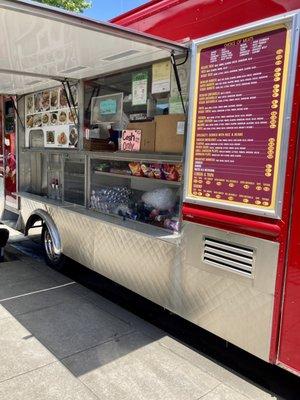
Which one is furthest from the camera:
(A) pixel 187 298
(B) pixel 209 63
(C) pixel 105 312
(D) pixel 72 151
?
(D) pixel 72 151

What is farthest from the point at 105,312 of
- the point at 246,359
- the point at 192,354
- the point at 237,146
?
the point at 237,146

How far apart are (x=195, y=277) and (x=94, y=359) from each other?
3.25 ft

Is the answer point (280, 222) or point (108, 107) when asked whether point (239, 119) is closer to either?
point (280, 222)

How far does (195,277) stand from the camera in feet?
9.20

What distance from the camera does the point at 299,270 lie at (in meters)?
2.18

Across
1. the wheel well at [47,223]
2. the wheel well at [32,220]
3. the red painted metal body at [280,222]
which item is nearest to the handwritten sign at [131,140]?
the red painted metal body at [280,222]

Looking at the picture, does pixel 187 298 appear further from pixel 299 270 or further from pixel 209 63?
pixel 209 63

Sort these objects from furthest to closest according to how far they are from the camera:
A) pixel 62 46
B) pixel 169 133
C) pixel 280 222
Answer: pixel 169 133 < pixel 62 46 < pixel 280 222

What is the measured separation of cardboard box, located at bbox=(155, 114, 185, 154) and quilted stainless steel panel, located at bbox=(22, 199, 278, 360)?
2.46ft

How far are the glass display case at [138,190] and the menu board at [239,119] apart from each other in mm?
572

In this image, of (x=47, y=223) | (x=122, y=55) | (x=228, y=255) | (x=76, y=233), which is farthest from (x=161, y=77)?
(x=47, y=223)

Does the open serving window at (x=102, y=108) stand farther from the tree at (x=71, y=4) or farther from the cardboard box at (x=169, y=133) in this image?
the tree at (x=71, y=4)

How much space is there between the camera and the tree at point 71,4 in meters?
13.2

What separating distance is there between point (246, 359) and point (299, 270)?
1.19m
